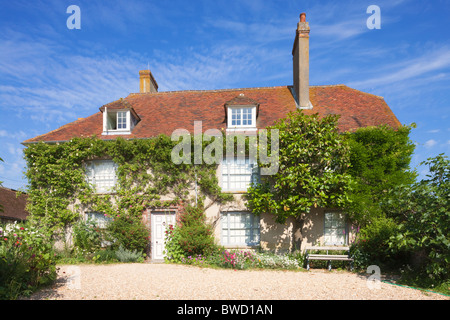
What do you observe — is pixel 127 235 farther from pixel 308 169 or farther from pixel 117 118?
pixel 308 169

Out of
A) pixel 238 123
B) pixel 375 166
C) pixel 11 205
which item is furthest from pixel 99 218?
pixel 11 205

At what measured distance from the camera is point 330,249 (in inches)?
466

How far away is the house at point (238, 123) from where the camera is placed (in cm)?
1312

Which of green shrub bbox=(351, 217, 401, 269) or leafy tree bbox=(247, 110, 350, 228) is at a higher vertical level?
leafy tree bbox=(247, 110, 350, 228)

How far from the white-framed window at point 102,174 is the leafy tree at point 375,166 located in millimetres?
10202

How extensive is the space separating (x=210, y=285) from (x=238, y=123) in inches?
317

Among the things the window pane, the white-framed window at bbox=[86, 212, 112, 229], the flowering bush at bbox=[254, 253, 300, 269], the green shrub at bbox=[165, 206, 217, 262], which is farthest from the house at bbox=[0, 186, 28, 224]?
the flowering bush at bbox=[254, 253, 300, 269]

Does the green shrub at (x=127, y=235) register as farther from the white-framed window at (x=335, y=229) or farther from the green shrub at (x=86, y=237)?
the white-framed window at (x=335, y=229)

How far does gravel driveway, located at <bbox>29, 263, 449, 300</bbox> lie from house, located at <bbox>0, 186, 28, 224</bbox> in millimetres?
13159

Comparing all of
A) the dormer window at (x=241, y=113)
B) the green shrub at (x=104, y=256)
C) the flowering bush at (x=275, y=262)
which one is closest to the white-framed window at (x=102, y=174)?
the green shrub at (x=104, y=256)

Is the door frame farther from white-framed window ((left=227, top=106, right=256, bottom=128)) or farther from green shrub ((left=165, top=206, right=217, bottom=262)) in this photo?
white-framed window ((left=227, top=106, right=256, bottom=128))

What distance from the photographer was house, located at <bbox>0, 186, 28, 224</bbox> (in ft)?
68.1

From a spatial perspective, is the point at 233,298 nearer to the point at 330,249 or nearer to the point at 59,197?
the point at 330,249

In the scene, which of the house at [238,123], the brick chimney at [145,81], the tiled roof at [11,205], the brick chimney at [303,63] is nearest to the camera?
the house at [238,123]
